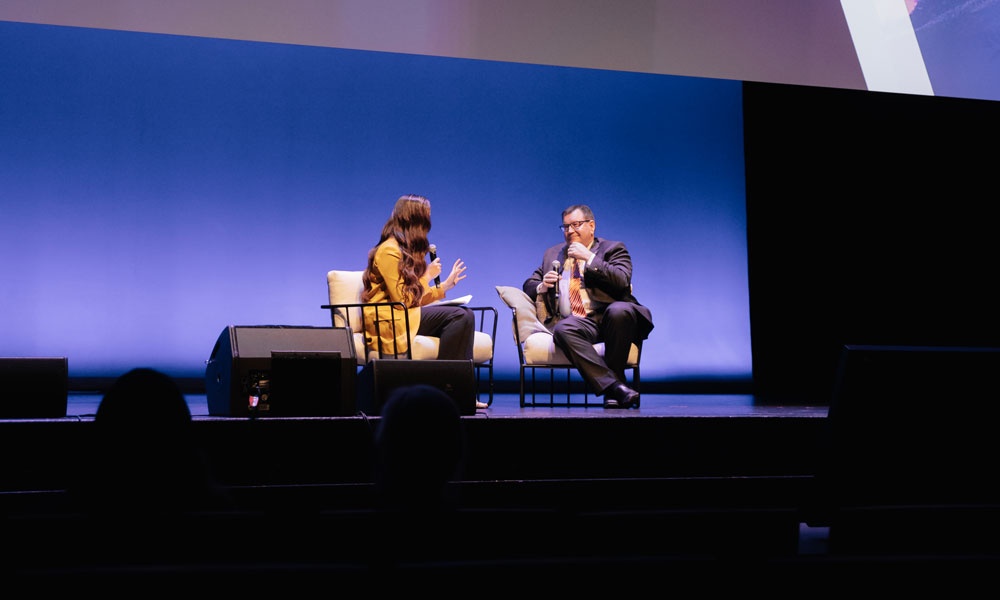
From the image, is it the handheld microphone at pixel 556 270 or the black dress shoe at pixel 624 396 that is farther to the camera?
the handheld microphone at pixel 556 270

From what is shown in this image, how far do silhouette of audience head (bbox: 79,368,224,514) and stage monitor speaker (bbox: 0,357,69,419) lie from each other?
1.26m

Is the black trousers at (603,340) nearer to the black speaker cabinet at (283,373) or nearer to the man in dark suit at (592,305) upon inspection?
the man in dark suit at (592,305)

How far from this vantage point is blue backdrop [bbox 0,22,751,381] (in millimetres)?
5398

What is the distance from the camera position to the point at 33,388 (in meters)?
2.64

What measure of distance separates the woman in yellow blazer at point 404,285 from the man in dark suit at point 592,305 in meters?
0.48

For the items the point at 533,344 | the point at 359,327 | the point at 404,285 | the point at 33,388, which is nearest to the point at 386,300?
the point at 404,285

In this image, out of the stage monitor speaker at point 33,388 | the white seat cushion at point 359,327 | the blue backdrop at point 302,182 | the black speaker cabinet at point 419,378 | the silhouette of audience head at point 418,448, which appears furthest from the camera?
the blue backdrop at point 302,182

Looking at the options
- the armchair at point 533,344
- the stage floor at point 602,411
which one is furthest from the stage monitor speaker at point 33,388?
the armchair at point 533,344

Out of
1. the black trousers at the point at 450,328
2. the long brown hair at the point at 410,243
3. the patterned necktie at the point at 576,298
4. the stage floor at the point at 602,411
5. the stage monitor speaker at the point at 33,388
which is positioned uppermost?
the long brown hair at the point at 410,243

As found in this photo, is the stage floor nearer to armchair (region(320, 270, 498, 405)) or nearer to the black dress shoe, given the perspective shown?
the black dress shoe

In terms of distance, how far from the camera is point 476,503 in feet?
8.55

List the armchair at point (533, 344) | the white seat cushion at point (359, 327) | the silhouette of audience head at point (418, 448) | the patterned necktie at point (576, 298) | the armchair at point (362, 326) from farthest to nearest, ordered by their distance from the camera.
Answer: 1. the patterned necktie at point (576, 298)
2. the armchair at point (533, 344)
3. the white seat cushion at point (359, 327)
4. the armchair at point (362, 326)
5. the silhouette of audience head at point (418, 448)

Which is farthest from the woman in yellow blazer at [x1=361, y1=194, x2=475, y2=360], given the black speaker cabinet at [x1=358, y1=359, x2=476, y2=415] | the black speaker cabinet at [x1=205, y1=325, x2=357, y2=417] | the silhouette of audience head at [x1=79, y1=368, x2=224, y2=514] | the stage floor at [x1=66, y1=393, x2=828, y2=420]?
the silhouette of audience head at [x1=79, y1=368, x2=224, y2=514]

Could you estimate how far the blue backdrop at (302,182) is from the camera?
5398 mm
